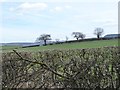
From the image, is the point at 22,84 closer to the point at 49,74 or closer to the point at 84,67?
the point at 49,74

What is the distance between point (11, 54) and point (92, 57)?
1839mm

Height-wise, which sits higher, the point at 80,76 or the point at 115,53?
the point at 115,53

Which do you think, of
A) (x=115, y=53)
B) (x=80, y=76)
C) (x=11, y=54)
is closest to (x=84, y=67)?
(x=80, y=76)

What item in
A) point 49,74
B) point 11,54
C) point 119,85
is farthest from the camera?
point 11,54

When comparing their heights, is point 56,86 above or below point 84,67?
below

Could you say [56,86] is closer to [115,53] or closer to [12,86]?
[12,86]

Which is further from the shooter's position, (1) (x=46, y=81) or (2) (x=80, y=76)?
(1) (x=46, y=81)

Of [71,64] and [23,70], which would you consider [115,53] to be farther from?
[23,70]

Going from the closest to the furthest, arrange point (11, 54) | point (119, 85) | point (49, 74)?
point (119, 85) < point (49, 74) < point (11, 54)

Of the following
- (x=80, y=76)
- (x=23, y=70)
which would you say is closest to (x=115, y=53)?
(x=80, y=76)

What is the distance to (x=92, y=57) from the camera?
5840mm

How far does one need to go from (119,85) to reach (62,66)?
1164mm

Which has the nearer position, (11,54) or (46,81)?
(46,81)

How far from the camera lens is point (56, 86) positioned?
5.98m
